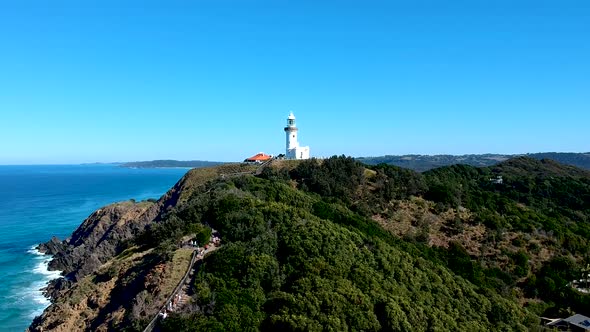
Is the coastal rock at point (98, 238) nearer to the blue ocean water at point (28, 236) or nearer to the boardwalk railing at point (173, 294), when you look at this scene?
the blue ocean water at point (28, 236)

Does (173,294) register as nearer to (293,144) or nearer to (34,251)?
(293,144)

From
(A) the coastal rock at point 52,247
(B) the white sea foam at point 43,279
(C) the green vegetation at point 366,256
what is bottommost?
(B) the white sea foam at point 43,279

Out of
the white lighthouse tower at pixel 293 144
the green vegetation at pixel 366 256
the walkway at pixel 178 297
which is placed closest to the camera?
the walkway at pixel 178 297

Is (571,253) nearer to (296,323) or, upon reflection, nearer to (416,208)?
(416,208)

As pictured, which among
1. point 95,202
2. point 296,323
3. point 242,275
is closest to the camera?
point 296,323

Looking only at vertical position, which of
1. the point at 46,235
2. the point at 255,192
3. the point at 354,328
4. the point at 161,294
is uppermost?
the point at 255,192

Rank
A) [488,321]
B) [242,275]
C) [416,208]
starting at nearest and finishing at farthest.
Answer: [242,275] < [488,321] < [416,208]

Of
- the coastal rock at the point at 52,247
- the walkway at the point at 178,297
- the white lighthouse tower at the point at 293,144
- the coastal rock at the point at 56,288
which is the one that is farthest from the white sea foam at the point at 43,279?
the white lighthouse tower at the point at 293,144

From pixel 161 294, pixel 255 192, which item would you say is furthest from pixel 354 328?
pixel 255 192
